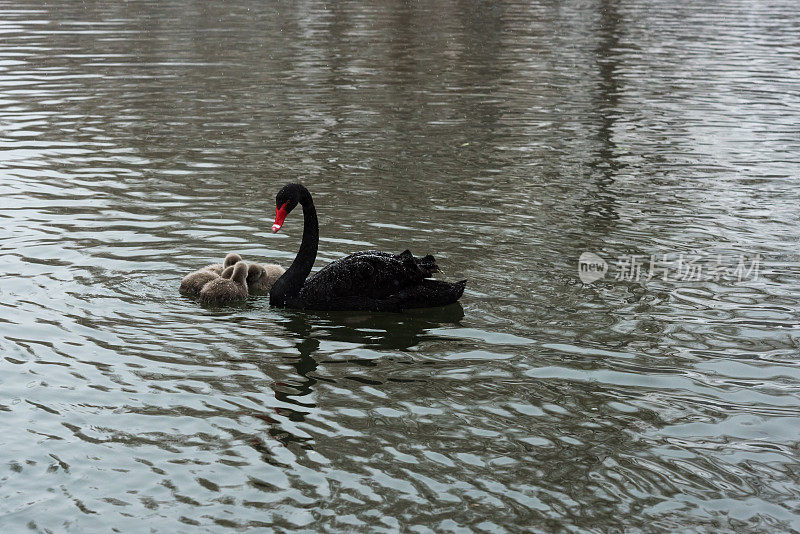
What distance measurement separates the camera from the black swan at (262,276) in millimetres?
9281

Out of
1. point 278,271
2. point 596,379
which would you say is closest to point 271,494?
point 596,379

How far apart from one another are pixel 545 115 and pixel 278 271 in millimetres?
9314

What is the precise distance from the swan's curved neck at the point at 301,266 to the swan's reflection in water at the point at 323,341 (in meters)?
0.18

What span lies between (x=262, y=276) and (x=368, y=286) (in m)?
1.18

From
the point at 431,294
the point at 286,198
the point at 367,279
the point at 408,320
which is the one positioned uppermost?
the point at 286,198

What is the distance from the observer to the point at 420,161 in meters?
14.1

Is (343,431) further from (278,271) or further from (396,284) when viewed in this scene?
(278,271)

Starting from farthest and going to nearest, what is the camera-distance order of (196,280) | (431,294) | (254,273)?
(254,273)
(196,280)
(431,294)

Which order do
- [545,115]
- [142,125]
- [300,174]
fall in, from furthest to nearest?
[545,115]
[142,125]
[300,174]

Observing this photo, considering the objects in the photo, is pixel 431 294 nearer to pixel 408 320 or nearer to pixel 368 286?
pixel 408 320

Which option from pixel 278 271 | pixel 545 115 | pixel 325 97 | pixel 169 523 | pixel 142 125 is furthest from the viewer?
pixel 325 97

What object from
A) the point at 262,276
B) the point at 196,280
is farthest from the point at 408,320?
the point at 196,280

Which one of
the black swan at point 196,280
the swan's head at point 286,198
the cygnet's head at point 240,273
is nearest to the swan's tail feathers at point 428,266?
the swan's head at point 286,198

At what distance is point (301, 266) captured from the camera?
8.99m
